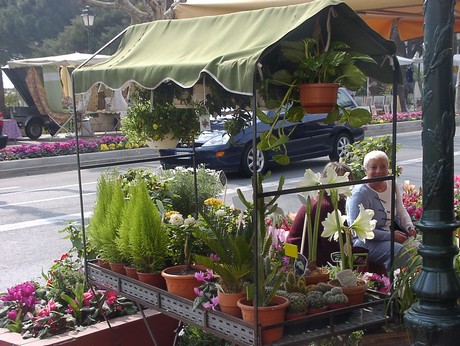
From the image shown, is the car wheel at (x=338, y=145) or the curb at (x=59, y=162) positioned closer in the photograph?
the car wheel at (x=338, y=145)

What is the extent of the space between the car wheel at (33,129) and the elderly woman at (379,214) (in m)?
18.8

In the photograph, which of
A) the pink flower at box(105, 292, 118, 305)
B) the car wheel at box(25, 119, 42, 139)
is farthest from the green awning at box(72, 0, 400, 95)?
the car wheel at box(25, 119, 42, 139)

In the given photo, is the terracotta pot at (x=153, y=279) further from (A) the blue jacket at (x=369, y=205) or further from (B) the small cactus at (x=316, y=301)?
(A) the blue jacket at (x=369, y=205)

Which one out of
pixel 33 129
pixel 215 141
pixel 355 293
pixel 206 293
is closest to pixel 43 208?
pixel 215 141

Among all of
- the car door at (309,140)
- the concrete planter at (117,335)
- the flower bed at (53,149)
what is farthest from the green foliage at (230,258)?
the flower bed at (53,149)

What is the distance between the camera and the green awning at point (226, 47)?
9.46 feet

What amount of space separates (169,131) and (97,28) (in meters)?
33.1

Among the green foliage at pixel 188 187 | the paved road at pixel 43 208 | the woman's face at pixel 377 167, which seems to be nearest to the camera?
the woman's face at pixel 377 167

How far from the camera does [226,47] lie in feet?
10.4

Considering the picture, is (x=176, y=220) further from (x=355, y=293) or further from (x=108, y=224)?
(x=355, y=293)

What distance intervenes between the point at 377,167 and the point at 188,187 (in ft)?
4.97

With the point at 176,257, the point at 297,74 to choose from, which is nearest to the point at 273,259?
the point at 176,257

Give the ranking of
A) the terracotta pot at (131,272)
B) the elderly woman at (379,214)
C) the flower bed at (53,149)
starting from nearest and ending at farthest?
1. the terracotta pot at (131,272)
2. the elderly woman at (379,214)
3. the flower bed at (53,149)

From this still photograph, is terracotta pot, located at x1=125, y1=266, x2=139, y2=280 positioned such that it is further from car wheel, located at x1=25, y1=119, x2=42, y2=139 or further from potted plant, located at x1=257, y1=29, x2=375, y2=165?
car wheel, located at x1=25, y1=119, x2=42, y2=139
